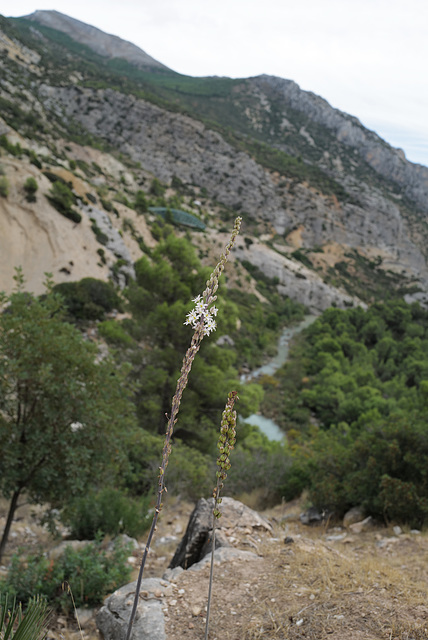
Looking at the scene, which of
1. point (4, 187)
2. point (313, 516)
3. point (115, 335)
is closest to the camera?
point (313, 516)

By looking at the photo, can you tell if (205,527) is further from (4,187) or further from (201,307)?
(4,187)

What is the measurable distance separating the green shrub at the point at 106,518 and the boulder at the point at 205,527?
183cm

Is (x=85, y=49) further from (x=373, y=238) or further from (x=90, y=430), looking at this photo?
(x=90, y=430)

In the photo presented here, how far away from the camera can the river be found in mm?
23891

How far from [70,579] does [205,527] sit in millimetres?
1695

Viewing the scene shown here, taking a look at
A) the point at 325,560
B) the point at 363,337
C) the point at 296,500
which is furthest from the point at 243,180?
the point at 325,560

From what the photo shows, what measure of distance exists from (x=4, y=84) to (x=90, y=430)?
190 feet

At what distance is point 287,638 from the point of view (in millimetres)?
3057

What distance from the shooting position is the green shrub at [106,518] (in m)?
6.84

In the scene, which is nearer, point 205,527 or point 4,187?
point 205,527

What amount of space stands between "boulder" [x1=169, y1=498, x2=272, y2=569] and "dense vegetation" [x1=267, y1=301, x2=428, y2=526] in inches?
118

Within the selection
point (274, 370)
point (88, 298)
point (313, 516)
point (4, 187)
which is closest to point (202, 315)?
point (313, 516)

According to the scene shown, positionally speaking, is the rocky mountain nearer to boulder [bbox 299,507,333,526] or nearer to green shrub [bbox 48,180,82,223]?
green shrub [bbox 48,180,82,223]

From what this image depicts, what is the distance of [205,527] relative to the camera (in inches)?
204
